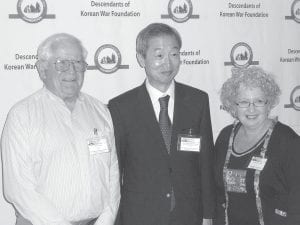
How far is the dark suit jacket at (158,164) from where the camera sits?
2.54 meters

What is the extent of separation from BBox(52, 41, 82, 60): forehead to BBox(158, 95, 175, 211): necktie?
2.07 feet

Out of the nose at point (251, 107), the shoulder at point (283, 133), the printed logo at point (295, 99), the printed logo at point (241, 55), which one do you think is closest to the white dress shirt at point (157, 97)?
the nose at point (251, 107)

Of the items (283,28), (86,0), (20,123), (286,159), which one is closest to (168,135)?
(286,159)

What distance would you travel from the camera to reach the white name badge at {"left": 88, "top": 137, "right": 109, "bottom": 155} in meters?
2.40

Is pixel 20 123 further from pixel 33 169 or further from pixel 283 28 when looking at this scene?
pixel 283 28

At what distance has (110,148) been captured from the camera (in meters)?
2.50

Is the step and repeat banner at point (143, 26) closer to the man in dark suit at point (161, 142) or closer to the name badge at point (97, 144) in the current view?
the man in dark suit at point (161, 142)

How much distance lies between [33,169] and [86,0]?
4.91ft

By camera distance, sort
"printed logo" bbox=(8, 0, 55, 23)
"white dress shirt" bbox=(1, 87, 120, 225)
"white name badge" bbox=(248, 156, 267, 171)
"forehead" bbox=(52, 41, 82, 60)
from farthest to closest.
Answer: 1. "printed logo" bbox=(8, 0, 55, 23)
2. "white name badge" bbox=(248, 156, 267, 171)
3. "forehead" bbox=(52, 41, 82, 60)
4. "white dress shirt" bbox=(1, 87, 120, 225)

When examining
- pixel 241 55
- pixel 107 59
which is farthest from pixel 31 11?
pixel 241 55

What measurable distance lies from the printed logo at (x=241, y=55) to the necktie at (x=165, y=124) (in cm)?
123

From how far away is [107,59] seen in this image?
3246 mm

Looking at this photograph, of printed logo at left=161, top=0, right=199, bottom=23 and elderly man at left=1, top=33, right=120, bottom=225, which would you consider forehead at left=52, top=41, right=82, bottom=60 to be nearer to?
elderly man at left=1, top=33, right=120, bottom=225

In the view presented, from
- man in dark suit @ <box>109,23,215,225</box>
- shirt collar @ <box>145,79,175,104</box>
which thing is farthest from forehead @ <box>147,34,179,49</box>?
shirt collar @ <box>145,79,175,104</box>
